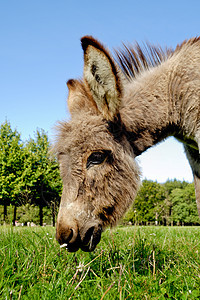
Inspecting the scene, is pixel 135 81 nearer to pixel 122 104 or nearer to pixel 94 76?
pixel 122 104

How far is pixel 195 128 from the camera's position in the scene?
3059mm

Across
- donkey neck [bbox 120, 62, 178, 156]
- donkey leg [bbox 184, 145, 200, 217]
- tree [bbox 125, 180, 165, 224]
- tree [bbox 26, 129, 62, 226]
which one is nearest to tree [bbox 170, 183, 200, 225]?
tree [bbox 125, 180, 165, 224]

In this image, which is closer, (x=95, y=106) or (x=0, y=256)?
(x=0, y=256)

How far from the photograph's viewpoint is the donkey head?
2562 mm

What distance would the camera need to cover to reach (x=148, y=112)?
3178 millimetres

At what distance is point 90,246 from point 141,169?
1.25 m

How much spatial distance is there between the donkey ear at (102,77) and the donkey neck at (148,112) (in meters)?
0.27

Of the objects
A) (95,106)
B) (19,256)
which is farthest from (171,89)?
(19,256)

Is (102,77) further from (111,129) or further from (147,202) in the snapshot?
(147,202)

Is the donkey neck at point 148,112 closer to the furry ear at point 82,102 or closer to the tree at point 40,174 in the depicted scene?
the furry ear at point 82,102

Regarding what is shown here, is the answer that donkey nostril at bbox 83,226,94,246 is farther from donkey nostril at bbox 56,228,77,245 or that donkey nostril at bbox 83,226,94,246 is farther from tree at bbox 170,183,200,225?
tree at bbox 170,183,200,225

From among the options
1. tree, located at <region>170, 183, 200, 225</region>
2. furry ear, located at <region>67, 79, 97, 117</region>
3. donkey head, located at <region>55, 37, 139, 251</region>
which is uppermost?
furry ear, located at <region>67, 79, 97, 117</region>

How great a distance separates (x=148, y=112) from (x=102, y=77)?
80 centimetres

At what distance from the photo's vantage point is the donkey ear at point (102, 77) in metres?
2.59
